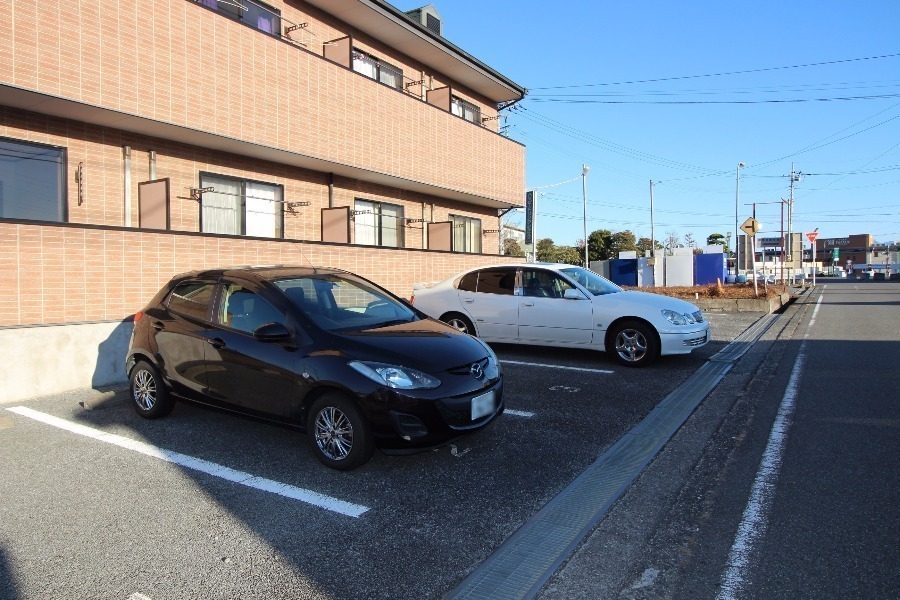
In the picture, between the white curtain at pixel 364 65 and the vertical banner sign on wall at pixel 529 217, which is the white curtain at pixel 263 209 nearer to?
the white curtain at pixel 364 65

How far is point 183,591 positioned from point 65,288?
221 inches

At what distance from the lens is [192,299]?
18.9 feet

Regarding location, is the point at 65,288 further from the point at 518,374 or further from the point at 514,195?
the point at 514,195

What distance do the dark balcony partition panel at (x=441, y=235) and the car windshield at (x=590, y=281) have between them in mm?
5231

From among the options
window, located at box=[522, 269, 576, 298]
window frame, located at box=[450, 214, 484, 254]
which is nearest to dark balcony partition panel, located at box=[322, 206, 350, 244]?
window frame, located at box=[450, 214, 484, 254]

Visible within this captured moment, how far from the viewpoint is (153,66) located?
8.21 meters

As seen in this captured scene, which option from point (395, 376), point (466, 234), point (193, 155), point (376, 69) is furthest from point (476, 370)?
point (466, 234)

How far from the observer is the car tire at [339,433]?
14.3ft

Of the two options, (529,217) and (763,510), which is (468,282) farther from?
(529,217)

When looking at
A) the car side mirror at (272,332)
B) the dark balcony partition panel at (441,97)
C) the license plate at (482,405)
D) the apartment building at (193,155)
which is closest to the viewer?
the license plate at (482,405)

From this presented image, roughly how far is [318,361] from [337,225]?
7473 mm

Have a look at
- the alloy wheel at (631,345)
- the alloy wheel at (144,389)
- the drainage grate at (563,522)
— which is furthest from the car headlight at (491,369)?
the alloy wheel at (631,345)

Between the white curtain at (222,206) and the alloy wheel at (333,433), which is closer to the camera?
the alloy wheel at (333,433)

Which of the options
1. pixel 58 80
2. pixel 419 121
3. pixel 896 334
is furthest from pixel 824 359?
pixel 58 80
